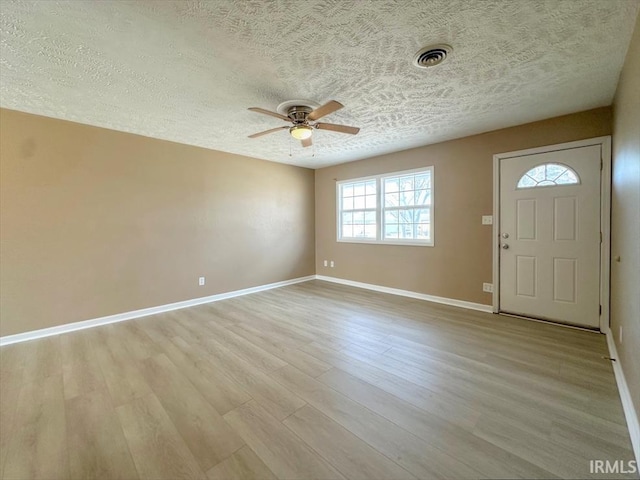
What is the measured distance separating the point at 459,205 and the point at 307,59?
299 centimetres

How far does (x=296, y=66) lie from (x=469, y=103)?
1.86 meters

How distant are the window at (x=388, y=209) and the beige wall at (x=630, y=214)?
2.14 meters

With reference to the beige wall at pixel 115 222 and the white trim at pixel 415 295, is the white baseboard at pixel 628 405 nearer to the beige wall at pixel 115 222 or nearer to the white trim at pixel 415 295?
the white trim at pixel 415 295

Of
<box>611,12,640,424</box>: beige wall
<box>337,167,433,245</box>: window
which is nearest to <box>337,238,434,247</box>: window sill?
<box>337,167,433,245</box>: window

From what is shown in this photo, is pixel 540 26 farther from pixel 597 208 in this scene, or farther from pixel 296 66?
pixel 597 208

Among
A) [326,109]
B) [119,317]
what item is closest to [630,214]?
[326,109]

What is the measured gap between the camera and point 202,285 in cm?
423

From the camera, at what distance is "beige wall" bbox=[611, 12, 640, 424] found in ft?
5.07

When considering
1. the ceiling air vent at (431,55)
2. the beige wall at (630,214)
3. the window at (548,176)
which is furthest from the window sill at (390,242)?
the ceiling air vent at (431,55)

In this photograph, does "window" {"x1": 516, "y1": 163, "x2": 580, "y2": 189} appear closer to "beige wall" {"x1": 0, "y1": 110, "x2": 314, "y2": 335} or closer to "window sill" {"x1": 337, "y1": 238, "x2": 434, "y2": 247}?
"window sill" {"x1": 337, "y1": 238, "x2": 434, "y2": 247}

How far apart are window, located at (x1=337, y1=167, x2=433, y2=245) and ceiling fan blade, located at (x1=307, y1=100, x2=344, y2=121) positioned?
Answer: 2.44m

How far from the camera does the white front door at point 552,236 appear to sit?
2.88m

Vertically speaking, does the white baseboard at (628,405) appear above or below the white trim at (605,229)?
below

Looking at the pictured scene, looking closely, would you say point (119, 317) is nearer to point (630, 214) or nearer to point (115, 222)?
point (115, 222)
